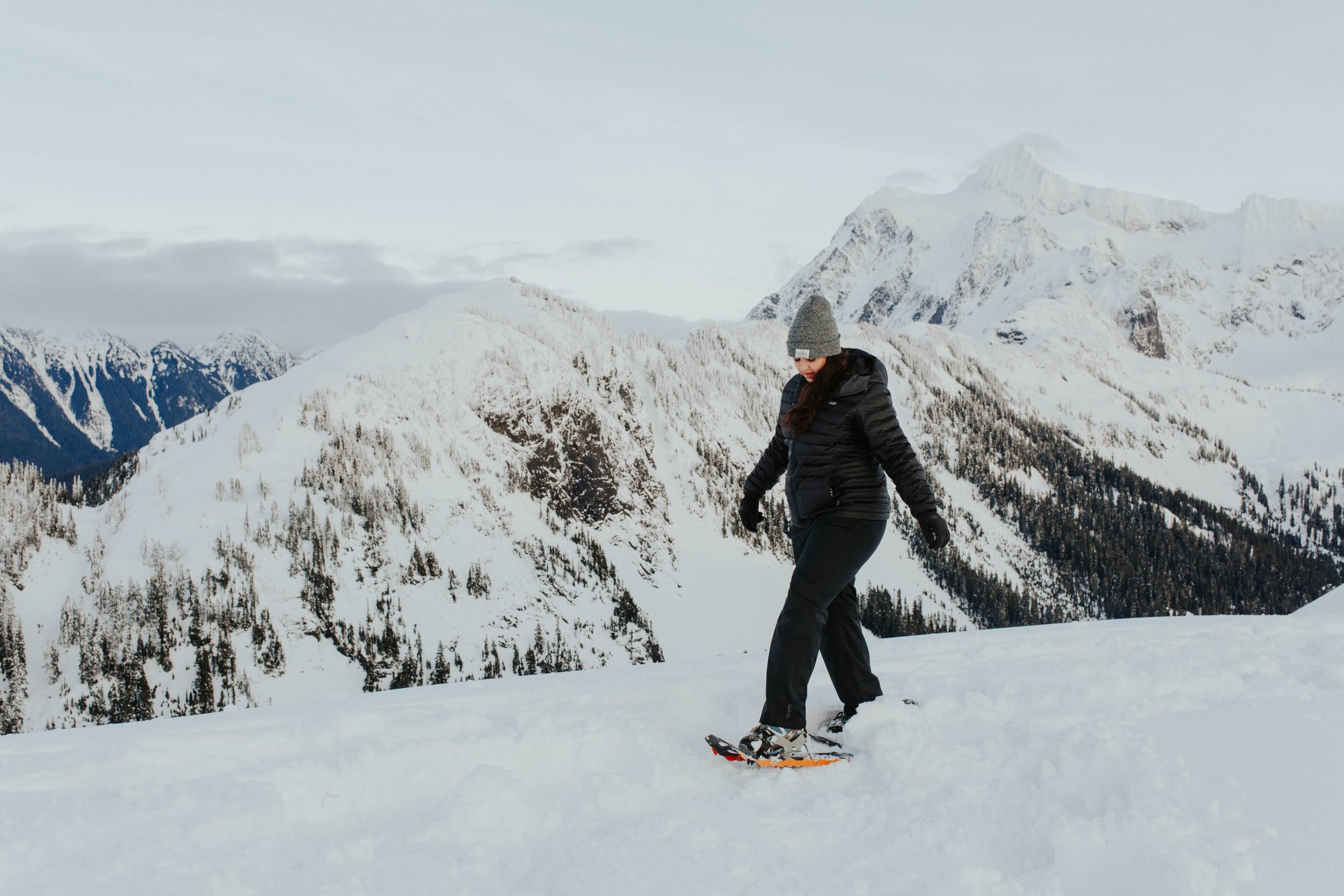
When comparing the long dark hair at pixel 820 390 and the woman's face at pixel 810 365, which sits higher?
the woman's face at pixel 810 365

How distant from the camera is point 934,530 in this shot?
5809mm

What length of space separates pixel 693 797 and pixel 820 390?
116 inches

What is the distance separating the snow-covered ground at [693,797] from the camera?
3.82 metres

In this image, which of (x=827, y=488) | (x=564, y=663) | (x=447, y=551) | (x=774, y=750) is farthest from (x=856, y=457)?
(x=447, y=551)

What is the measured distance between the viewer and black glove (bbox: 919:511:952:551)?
222 inches

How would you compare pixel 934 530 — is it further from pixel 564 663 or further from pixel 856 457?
pixel 564 663

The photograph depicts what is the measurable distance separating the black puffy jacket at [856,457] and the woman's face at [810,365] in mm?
63

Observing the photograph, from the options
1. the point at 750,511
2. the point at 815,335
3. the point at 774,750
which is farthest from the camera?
the point at 750,511

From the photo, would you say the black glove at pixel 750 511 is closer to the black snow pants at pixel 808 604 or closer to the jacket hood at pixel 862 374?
the black snow pants at pixel 808 604

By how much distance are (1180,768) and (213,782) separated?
580 centimetres

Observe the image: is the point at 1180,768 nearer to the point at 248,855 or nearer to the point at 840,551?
the point at 840,551

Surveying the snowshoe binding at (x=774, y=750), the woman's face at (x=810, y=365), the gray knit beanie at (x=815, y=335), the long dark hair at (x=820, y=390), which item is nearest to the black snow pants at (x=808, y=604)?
the snowshoe binding at (x=774, y=750)

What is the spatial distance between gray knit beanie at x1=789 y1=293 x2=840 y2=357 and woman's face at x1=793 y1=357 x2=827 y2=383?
0.03 m

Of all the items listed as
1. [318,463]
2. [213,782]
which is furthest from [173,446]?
[213,782]
